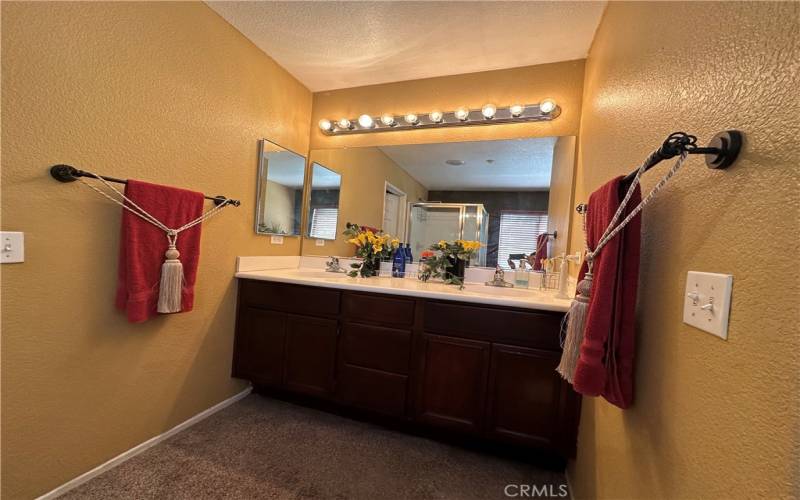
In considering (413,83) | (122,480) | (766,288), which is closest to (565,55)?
(413,83)

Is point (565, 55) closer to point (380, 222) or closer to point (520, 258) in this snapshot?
point (520, 258)

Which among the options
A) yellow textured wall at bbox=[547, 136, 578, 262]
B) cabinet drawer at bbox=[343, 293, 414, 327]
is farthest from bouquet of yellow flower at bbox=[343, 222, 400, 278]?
yellow textured wall at bbox=[547, 136, 578, 262]

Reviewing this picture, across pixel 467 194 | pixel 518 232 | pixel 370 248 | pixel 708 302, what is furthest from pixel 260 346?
pixel 708 302

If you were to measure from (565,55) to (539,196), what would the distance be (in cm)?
83

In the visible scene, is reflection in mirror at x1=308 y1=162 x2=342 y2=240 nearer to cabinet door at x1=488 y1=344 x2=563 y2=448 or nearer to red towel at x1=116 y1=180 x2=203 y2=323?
red towel at x1=116 y1=180 x2=203 y2=323

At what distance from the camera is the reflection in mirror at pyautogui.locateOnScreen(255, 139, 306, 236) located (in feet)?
6.84

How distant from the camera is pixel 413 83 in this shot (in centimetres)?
223

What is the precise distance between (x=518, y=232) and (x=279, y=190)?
66.5 inches

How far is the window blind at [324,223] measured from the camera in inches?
96.1

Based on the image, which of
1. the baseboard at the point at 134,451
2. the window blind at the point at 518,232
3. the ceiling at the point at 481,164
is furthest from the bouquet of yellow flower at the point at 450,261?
the baseboard at the point at 134,451

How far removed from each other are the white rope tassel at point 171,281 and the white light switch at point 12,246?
43 centimetres

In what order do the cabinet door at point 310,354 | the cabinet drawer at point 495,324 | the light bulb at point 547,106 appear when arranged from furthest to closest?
the light bulb at point 547,106, the cabinet door at point 310,354, the cabinet drawer at point 495,324

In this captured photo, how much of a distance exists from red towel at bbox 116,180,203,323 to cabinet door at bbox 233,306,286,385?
1.44 feet

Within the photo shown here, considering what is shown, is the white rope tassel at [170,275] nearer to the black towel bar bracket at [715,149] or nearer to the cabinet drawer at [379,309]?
the cabinet drawer at [379,309]
